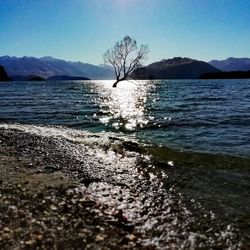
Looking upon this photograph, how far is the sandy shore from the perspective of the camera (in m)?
7.86

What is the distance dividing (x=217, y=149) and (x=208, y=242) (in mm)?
11608

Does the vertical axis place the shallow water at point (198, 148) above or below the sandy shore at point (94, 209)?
below

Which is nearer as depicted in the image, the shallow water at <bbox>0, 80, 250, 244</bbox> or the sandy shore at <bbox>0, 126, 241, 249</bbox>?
the sandy shore at <bbox>0, 126, 241, 249</bbox>

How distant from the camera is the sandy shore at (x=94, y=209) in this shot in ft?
25.8

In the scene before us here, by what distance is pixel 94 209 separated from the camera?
31.0ft

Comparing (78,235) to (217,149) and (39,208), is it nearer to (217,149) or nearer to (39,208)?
(39,208)

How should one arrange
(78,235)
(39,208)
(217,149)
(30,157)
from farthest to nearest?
(217,149) < (30,157) < (39,208) < (78,235)

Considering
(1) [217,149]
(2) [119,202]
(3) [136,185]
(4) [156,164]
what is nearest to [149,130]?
(1) [217,149]

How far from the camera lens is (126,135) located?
24.4m

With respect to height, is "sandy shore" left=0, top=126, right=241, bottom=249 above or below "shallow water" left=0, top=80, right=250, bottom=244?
above

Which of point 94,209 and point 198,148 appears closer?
point 94,209

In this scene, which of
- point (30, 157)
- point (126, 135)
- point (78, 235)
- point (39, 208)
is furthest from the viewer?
point (126, 135)

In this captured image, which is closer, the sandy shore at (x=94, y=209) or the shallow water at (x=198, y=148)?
the sandy shore at (x=94, y=209)

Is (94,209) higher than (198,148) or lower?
higher
